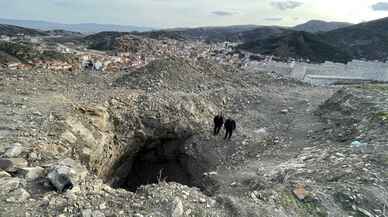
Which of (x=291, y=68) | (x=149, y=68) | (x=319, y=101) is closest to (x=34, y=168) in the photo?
(x=149, y=68)

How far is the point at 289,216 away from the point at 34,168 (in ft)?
13.2

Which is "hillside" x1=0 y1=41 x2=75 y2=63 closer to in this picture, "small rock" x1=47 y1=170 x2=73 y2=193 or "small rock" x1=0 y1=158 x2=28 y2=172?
"small rock" x1=0 y1=158 x2=28 y2=172

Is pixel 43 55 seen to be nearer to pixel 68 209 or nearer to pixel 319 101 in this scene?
pixel 319 101

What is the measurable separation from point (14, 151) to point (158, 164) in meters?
6.93

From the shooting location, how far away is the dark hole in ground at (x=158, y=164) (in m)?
12.3

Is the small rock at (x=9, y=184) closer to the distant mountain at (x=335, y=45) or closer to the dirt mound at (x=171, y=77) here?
the dirt mound at (x=171, y=77)

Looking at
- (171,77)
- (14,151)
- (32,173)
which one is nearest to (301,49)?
(171,77)

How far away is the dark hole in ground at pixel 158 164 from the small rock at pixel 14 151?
18.5 feet

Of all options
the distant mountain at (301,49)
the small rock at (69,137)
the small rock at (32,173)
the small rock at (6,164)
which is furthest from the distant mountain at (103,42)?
the small rock at (32,173)

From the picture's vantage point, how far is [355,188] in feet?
21.6

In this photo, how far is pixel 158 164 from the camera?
43.6ft

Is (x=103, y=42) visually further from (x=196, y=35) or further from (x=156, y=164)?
(x=196, y=35)

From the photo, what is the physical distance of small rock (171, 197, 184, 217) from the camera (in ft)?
17.6

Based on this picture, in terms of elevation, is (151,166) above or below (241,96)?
below
